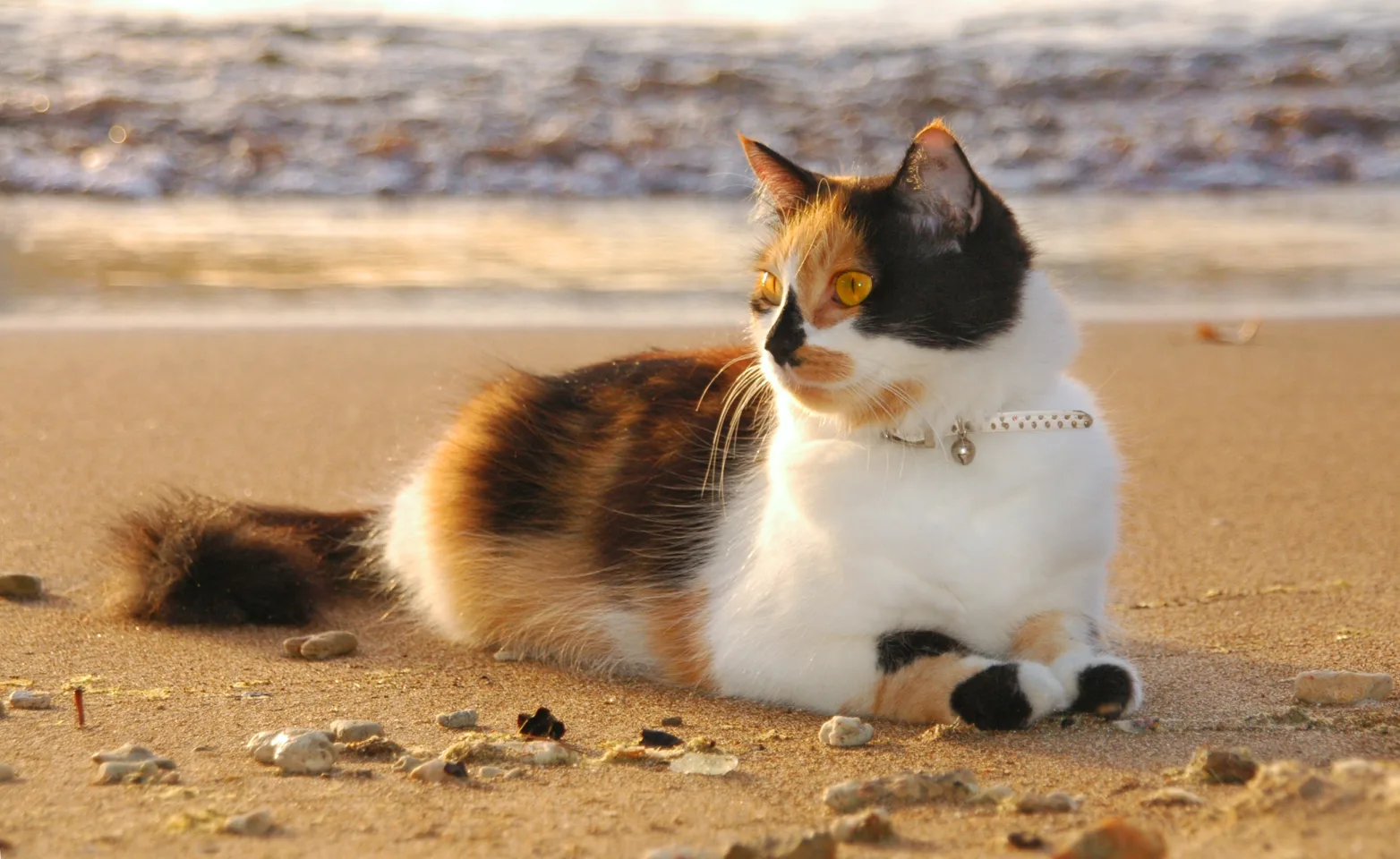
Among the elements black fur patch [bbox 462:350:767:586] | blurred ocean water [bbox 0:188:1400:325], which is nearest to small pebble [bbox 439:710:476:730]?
black fur patch [bbox 462:350:767:586]

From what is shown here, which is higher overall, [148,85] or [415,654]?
[148,85]

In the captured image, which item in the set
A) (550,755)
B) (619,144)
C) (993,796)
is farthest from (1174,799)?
(619,144)

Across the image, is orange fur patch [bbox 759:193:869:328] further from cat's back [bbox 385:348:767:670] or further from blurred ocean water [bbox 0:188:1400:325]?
blurred ocean water [bbox 0:188:1400:325]

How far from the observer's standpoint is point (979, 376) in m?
2.36

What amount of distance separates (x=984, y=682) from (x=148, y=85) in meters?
10.3

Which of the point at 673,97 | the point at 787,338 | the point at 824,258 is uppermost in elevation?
the point at 673,97

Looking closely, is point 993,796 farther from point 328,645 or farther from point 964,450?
point 328,645

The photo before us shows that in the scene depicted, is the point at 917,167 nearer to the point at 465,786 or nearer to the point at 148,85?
the point at 465,786

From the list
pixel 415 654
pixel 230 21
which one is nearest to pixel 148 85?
pixel 230 21

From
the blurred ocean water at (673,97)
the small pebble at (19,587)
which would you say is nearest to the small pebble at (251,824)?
the small pebble at (19,587)

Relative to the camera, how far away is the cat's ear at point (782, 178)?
8.48 feet

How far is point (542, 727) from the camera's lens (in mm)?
2336

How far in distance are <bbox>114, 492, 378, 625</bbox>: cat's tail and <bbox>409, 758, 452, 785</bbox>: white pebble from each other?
1096mm

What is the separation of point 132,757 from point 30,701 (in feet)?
1.45
